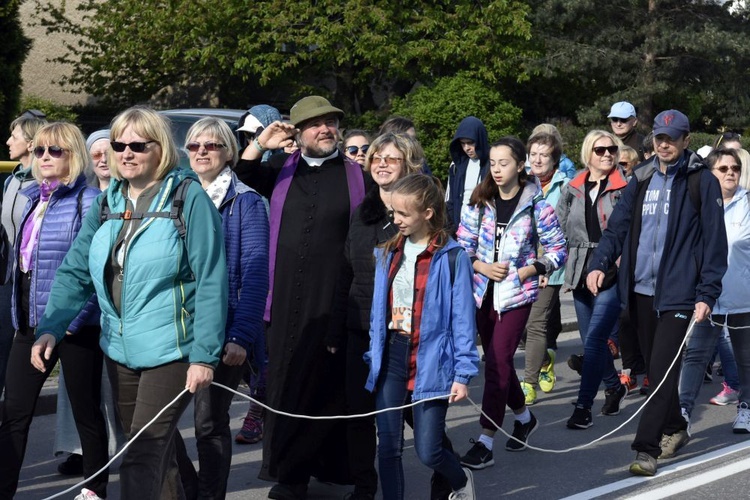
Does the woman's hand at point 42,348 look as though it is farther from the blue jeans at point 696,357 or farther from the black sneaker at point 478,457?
the blue jeans at point 696,357

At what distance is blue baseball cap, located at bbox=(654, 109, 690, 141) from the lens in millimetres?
6976

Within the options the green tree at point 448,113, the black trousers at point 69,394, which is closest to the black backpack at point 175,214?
the black trousers at point 69,394

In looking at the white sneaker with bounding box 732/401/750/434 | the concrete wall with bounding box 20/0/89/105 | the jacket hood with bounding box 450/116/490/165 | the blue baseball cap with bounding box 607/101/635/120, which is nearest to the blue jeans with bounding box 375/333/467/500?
the white sneaker with bounding box 732/401/750/434

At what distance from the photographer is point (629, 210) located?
24.0 feet

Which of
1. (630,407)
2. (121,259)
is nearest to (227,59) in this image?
(630,407)

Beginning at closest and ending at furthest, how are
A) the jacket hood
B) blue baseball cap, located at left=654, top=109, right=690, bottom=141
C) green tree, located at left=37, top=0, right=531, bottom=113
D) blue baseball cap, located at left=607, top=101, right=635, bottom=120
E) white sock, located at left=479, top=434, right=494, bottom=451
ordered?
blue baseball cap, located at left=654, top=109, right=690, bottom=141
white sock, located at left=479, top=434, right=494, bottom=451
the jacket hood
blue baseball cap, located at left=607, top=101, right=635, bottom=120
green tree, located at left=37, top=0, right=531, bottom=113

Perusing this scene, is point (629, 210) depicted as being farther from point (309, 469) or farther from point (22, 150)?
point (22, 150)

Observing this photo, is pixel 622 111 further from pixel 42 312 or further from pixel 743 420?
pixel 42 312

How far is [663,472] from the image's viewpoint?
275 inches

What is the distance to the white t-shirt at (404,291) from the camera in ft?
18.4

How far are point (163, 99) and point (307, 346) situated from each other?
839 inches

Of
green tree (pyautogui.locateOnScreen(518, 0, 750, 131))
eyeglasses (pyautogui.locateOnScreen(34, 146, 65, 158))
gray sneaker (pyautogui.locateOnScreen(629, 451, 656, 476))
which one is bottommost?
gray sneaker (pyautogui.locateOnScreen(629, 451, 656, 476))

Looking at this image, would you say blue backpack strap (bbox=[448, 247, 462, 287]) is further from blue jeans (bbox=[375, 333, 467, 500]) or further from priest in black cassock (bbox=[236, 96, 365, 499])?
priest in black cassock (bbox=[236, 96, 365, 499])

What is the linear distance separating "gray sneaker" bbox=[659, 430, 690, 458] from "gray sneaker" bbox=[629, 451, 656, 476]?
57cm
